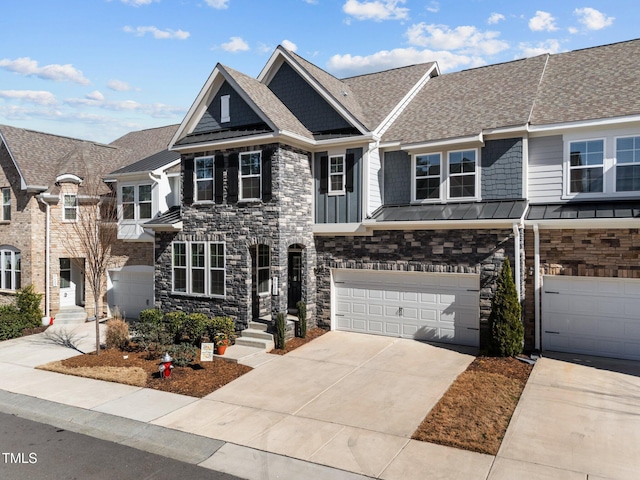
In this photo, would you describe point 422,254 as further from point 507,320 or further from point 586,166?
point 586,166

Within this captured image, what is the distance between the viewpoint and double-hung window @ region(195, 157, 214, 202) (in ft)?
55.3

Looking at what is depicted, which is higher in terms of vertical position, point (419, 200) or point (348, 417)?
point (419, 200)

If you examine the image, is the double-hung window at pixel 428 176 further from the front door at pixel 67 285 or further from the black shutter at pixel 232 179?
the front door at pixel 67 285

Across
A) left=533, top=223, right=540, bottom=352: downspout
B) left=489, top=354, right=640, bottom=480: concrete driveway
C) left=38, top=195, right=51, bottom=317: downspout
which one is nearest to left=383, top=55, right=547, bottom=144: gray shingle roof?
left=533, top=223, right=540, bottom=352: downspout

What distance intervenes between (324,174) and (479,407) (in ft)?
30.8

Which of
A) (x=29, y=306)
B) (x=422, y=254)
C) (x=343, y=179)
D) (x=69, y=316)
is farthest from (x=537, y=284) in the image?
(x=29, y=306)

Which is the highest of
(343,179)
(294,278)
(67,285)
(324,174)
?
(324,174)

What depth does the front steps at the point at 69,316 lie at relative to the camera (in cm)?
2048

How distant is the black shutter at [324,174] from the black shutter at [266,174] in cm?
201

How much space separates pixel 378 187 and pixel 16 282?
16.9m

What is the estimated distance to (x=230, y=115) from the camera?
1658cm

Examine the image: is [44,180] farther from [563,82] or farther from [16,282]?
[563,82]

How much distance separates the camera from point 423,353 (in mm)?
13734

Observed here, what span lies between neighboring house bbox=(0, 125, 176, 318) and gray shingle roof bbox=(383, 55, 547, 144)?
491 inches
